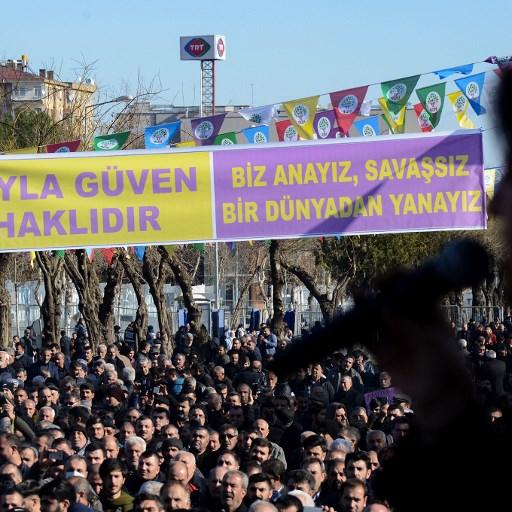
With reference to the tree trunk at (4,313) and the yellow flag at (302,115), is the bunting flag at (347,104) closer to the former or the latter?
the yellow flag at (302,115)

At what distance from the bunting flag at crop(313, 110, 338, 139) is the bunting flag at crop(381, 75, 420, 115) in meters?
0.86

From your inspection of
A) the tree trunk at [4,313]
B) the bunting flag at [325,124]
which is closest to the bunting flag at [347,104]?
the bunting flag at [325,124]

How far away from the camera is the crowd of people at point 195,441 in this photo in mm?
7703

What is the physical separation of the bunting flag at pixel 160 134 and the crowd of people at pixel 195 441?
3.42m

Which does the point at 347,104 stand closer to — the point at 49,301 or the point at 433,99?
the point at 433,99

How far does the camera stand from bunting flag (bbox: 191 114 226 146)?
1664 centimetres

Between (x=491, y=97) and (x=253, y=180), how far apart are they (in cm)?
1173

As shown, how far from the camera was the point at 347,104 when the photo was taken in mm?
16547

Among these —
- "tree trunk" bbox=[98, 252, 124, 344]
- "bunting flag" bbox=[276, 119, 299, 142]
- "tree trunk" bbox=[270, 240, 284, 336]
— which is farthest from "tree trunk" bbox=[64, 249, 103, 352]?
"bunting flag" bbox=[276, 119, 299, 142]

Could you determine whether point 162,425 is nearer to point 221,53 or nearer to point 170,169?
point 170,169

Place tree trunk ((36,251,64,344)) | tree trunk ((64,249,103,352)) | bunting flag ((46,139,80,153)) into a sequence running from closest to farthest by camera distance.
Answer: bunting flag ((46,139,80,153))
tree trunk ((36,251,64,344))
tree trunk ((64,249,103,352))

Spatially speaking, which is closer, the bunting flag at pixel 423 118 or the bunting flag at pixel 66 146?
the bunting flag at pixel 66 146

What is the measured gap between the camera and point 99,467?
A: 29.1 ft

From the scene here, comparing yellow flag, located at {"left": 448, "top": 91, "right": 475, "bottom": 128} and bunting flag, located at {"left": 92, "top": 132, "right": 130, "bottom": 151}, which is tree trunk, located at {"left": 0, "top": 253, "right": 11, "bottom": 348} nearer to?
bunting flag, located at {"left": 92, "top": 132, "right": 130, "bottom": 151}
